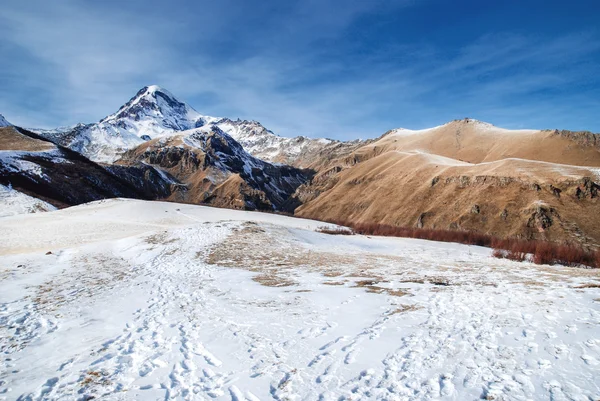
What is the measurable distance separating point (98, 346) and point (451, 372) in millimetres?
8280

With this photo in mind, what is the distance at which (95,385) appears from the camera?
20.3 ft

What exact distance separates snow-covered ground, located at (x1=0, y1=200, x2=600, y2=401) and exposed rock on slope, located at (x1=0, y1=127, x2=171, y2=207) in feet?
211

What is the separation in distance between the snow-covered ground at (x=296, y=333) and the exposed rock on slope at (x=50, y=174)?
64311 millimetres

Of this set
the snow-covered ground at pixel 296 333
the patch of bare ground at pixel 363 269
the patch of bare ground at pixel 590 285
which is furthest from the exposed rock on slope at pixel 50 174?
the patch of bare ground at pixel 590 285

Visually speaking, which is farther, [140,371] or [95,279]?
[95,279]

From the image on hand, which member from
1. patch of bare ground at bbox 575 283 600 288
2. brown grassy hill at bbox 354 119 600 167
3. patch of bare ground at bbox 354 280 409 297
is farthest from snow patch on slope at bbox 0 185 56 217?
brown grassy hill at bbox 354 119 600 167

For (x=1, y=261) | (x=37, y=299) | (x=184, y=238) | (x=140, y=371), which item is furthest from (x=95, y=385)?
(x=184, y=238)

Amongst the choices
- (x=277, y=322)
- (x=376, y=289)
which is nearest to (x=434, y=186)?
(x=376, y=289)

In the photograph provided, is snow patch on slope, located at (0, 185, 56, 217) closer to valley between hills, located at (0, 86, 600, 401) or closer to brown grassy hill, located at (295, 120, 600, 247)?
valley between hills, located at (0, 86, 600, 401)

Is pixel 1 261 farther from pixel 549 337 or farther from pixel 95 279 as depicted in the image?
pixel 549 337

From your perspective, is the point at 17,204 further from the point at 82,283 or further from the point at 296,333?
the point at 296,333

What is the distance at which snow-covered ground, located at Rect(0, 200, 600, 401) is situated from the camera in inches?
238

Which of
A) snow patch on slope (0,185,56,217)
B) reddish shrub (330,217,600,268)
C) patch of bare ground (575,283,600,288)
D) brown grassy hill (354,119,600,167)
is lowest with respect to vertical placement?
snow patch on slope (0,185,56,217)

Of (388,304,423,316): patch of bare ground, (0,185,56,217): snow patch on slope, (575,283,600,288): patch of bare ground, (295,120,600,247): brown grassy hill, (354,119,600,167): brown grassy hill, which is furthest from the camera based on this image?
(354,119,600,167): brown grassy hill
